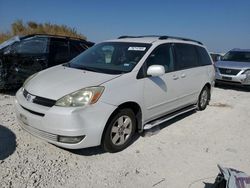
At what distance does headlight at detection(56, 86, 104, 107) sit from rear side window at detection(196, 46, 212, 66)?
3.40 metres

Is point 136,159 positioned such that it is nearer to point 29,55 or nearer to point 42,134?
point 42,134

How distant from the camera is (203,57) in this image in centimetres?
642

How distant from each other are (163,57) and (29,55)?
3.69m

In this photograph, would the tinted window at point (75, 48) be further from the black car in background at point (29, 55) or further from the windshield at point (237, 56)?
the windshield at point (237, 56)

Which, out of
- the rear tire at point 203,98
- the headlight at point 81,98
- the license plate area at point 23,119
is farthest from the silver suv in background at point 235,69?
the license plate area at point 23,119

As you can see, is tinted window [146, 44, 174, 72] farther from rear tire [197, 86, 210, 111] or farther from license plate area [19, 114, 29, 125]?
license plate area [19, 114, 29, 125]

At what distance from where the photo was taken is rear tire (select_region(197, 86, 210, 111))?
6.39 m

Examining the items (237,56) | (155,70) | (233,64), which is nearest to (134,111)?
(155,70)

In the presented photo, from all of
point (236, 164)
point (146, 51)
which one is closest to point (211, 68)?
point (146, 51)

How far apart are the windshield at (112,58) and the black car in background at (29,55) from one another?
2.36m

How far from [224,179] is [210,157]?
4.57ft

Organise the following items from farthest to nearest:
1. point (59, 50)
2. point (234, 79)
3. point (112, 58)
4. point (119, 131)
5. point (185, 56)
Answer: point (234, 79)
point (59, 50)
point (185, 56)
point (112, 58)
point (119, 131)

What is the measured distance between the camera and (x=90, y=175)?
3.40m

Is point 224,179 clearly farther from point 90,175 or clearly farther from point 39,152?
point 39,152
